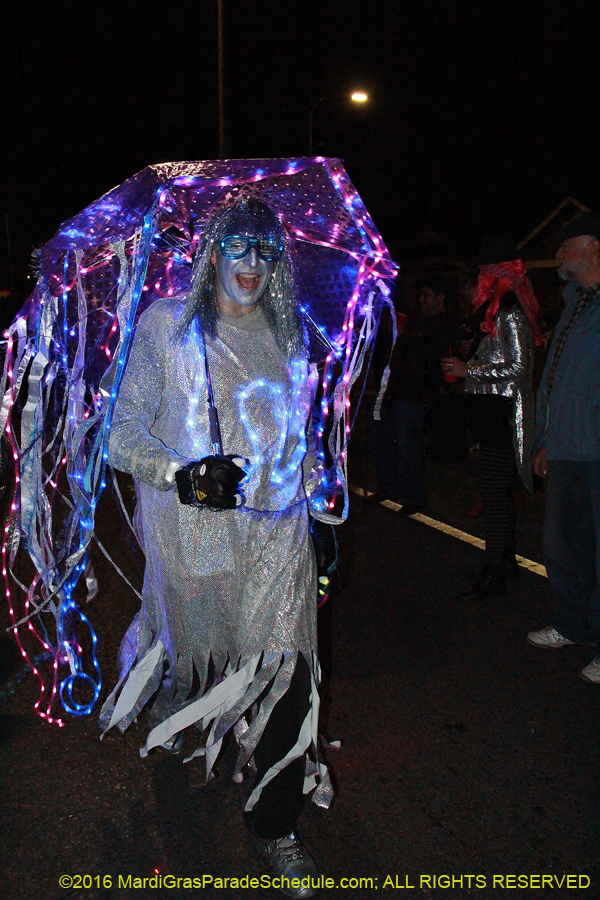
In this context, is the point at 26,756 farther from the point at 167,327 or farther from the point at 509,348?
the point at 509,348

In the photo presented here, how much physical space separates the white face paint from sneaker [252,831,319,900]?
1708mm

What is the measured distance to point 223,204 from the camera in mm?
2521

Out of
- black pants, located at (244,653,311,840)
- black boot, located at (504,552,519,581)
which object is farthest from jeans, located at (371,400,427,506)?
black pants, located at (244,653,311,840)

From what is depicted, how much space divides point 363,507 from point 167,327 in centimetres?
462

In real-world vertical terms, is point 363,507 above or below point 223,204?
below

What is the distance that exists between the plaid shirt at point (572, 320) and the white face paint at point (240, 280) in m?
1.92

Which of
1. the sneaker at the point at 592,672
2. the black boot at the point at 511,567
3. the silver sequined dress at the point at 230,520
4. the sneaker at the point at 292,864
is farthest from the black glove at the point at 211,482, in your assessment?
the black boot at the point at 511,567

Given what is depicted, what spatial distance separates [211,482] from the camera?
7.17 ft

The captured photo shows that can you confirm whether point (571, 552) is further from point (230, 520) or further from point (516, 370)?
point (230, 520)

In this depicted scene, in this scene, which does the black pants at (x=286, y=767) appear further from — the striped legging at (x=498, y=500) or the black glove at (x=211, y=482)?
the striped legging at (x=498, y=500)

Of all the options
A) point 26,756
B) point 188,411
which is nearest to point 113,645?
point 26,756

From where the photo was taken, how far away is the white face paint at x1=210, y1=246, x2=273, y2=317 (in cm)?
244

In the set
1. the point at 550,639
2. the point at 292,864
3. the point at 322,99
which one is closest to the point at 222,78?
the point at 322,99

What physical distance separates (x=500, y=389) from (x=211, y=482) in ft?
9.00
